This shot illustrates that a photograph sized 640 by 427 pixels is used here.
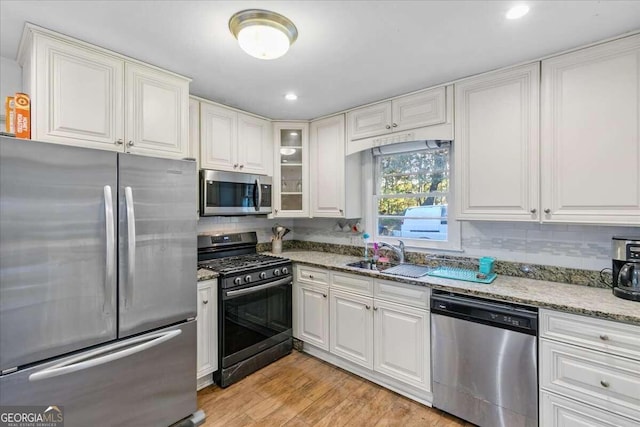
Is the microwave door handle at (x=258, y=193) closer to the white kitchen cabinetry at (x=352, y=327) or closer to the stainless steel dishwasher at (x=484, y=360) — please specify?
the white kitchen cabinetry at (x=352, y=327)

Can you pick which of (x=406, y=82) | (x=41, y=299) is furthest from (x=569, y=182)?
(x=41, y=299)

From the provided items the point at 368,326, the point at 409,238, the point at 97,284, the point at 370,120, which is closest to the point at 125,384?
the point at 97,284

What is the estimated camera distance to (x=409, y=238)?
9.65 ft

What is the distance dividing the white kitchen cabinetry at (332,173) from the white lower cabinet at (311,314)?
2.63ft

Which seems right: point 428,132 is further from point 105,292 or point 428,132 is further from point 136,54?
point 105,292

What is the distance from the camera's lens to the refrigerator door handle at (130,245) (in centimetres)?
169

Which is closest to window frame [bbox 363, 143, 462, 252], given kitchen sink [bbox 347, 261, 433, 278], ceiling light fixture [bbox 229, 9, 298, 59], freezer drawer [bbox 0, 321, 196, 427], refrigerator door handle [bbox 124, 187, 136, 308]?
kitchen sink [bbox 347, 261, 433, 278]

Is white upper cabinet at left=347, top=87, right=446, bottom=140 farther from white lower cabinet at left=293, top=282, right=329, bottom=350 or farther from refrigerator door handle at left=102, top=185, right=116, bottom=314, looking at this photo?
refrigerator door handle at left=102, top=185, right=116, bottom=314

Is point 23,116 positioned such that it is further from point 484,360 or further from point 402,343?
point 484,360

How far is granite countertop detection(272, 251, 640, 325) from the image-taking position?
60.0 inches

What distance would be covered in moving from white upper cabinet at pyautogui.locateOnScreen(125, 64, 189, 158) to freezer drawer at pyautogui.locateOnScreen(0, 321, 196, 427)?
1235 mm

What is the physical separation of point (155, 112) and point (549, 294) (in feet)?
9.24

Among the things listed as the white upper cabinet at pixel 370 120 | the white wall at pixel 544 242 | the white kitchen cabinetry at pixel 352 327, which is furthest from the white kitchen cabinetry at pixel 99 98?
the white wall at pixel 544 242

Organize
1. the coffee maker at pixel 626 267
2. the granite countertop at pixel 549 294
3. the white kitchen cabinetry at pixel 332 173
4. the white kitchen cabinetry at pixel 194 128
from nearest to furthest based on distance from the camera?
the granite countertop at pixel 549 294, the coffee maker at pixel 626 267, the white kitchen cabinetry at pixel 194 128, the white kitchen cabinetry at pixel 332 173
